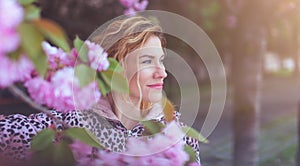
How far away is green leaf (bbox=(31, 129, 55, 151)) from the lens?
1.18m

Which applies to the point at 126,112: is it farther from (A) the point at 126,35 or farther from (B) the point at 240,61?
(B) the point at 240,61

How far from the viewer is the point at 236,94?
5.42m

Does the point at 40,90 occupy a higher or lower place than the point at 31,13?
lower

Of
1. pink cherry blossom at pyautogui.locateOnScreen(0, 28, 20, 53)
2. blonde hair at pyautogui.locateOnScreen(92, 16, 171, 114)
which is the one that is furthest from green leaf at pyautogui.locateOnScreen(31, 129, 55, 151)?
blonde hair at pyautogui.locateOnScreen(92, 16, 171, 114)

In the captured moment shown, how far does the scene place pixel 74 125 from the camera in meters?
1.66

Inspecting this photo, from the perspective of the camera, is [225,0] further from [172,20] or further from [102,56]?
[102,56]

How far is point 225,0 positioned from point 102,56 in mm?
4522

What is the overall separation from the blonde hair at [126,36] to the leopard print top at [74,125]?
0.13m

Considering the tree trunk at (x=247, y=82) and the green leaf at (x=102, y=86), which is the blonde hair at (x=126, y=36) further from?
the tree trunk at (x=247, y=82)

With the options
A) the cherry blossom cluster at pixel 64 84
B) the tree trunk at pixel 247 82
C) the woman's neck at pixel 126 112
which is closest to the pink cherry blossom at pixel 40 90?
the cherry blossom cluster at pixel 64 84

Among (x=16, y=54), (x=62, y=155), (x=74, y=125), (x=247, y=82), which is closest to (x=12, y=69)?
(x=16, y=54)


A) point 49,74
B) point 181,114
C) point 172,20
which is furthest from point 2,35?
point 172,20

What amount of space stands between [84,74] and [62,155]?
17cm

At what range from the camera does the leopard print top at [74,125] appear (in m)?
1.42
